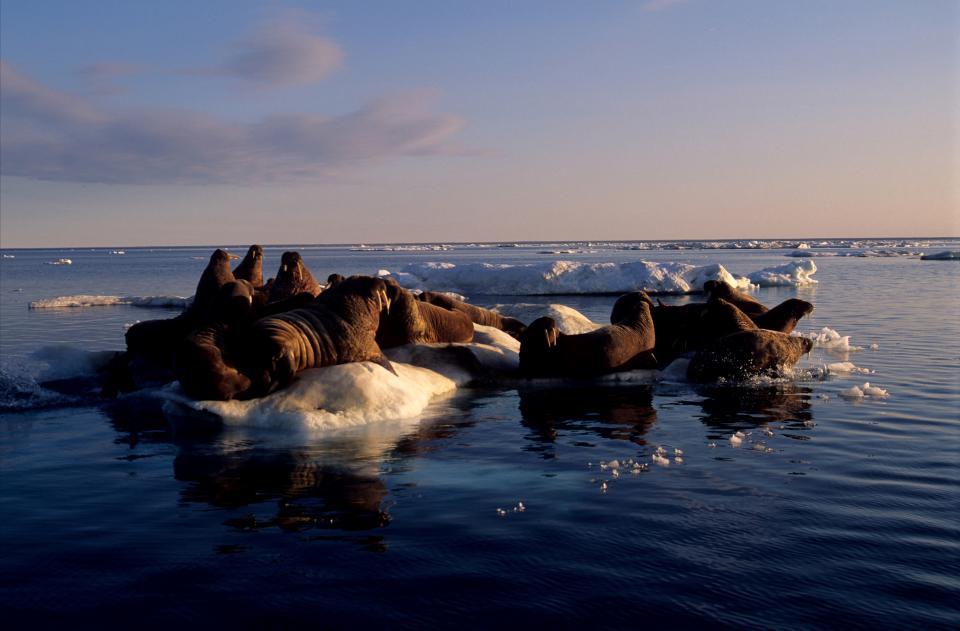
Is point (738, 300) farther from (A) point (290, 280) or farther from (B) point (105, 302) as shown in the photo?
(B) point (105, 302)

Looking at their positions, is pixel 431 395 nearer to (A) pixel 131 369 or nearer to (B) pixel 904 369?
(A) pixel 131 369

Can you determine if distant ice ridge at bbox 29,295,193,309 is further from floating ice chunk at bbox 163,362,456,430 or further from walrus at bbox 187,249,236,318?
floating ice chunk at bbox 163,362,456,430

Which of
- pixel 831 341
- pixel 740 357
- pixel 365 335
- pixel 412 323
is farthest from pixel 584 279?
pixel 365 335

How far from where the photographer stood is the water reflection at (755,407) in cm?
956

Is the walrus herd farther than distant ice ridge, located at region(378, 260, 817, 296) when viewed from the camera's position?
No

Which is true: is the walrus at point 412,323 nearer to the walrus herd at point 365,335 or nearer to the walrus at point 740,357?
the walrus herd at point 365,335

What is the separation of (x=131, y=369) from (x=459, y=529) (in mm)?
8393

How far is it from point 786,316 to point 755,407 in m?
4.73

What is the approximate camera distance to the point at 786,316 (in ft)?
48.6

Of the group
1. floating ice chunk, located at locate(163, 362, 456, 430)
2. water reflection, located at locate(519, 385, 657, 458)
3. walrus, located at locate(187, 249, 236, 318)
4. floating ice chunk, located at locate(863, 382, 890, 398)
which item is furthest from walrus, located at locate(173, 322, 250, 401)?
floating ice chunk, located at locate(863, 382, 890, 398)

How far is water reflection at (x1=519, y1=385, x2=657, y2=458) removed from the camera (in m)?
9.09

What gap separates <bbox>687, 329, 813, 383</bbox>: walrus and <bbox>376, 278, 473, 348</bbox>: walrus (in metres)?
3.85

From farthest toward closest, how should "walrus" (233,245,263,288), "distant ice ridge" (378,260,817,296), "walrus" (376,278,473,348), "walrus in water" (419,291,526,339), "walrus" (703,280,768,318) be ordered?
"distant ice ridge" (378,260,817,296) < "walrus" (233,245,263,288) < "walrus" (703,280,768,318) < "walrus in water" (419,291,526,339) < "walrus" (376,278,473,348)

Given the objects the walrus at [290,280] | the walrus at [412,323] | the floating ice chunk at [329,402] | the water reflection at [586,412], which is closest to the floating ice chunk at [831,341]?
the water reflection at [586,412]
